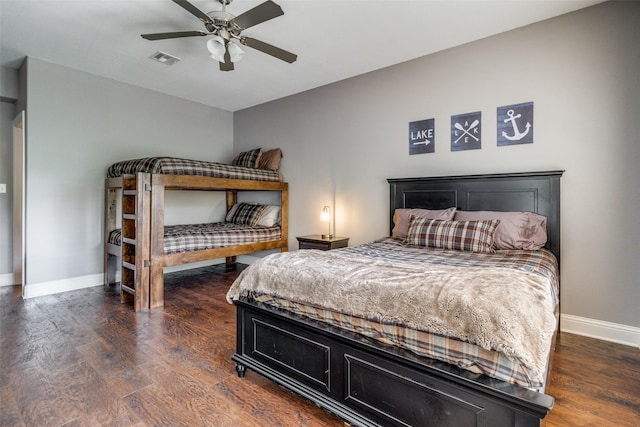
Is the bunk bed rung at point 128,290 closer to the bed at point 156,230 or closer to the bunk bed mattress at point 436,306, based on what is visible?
the bed at point 156,230

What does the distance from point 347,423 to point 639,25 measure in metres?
3.43

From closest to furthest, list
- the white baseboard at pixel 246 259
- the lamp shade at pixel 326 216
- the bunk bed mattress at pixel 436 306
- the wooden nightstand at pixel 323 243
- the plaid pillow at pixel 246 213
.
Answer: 1. the bunk bed mattress at pixel 436 306
2. the wooden nightstand at pixel 323 243
3. the lamp shade at pixel 326 216
4. the plaid pillow at pixel 246 213
5. the white baseboard at pixel 246 259

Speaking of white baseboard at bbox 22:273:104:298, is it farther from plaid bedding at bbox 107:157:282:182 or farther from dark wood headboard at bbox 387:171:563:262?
dark wood headboard at bbox 387:171:563:262

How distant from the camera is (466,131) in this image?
321cm

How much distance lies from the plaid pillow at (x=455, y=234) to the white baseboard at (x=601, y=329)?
1.01m

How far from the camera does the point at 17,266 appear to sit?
404 centimetres

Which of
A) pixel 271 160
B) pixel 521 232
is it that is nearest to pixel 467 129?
pixel 521 232

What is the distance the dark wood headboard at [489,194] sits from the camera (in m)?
2.73

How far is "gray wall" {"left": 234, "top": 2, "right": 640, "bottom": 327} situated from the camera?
8.23ft

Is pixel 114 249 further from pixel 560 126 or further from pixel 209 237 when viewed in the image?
pixel 560 126

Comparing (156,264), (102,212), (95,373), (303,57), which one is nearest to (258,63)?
(303,57)

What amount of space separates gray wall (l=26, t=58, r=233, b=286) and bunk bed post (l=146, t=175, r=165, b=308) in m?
1.38

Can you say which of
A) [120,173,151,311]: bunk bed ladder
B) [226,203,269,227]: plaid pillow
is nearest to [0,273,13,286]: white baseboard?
[120,173,151,311]: bunk bed ladder

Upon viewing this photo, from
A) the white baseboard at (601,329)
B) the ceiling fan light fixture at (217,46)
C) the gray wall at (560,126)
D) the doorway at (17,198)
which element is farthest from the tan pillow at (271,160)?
the white baseboard at (601,329)
